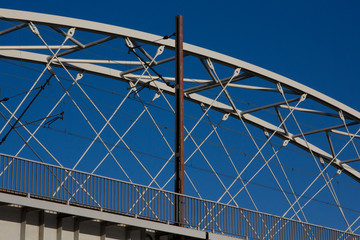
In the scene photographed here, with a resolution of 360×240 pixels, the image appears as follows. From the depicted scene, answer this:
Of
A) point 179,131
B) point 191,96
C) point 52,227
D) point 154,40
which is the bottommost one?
point 52,227

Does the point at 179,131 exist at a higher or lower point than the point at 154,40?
lower

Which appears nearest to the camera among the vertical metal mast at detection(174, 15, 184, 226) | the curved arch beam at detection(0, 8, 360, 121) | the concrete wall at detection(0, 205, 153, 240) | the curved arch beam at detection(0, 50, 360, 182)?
the concrete wall at detection(0, 205, 153, 240)

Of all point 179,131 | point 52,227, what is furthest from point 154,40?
point 52,227

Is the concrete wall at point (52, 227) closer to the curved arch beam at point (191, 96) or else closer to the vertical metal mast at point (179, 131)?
the vertical metal mast at point (179, 131)

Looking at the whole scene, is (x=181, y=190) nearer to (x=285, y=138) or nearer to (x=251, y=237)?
(x=251, y=237)

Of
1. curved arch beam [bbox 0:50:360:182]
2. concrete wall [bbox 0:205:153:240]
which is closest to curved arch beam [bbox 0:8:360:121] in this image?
curved arch beam [bbox 0:50:360:182]

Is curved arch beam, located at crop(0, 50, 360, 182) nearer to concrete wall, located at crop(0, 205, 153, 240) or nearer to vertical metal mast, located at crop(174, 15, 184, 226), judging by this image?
vertical metal mast, located at crop(174, 15, 184, 226)

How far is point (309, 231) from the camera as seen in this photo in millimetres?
34812

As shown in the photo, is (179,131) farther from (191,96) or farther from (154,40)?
(191,96)

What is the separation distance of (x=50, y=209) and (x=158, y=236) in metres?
5.02

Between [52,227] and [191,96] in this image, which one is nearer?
[52,227]

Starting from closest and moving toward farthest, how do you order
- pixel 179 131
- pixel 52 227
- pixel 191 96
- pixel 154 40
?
pixel 52 227
pixel 179 131
pixel 154 40
pixel 191 96

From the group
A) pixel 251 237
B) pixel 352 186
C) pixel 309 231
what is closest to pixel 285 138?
pixel 352 186

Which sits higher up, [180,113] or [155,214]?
[180,113]
